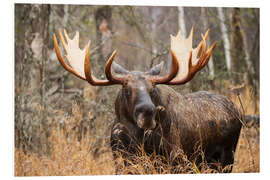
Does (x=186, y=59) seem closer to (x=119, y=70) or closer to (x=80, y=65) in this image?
(x=119, y=70)

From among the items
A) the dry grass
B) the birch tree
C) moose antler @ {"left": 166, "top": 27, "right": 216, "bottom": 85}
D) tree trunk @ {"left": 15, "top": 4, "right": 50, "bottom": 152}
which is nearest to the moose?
moose antler @ {"left": 166, "top": 27, "right": 216, "bottom": 85}

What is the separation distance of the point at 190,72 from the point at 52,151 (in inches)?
82.8

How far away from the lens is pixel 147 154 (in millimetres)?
3967

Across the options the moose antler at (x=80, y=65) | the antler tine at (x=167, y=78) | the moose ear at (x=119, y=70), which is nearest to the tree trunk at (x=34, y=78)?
the moose antler at (x=80, y=65)

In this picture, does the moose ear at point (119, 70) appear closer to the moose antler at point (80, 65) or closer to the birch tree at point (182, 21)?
the moose antler at point (80, 65)

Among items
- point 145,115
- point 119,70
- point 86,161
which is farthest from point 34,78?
point 145,115

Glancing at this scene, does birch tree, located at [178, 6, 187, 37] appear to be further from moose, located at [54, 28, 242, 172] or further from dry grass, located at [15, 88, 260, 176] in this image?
moose, located at [54, 28, 242, 172]

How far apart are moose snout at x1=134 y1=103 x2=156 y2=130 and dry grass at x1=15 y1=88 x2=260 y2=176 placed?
379 millimetres

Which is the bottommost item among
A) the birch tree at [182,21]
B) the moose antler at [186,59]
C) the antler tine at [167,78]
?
the antler tine at [167,78]

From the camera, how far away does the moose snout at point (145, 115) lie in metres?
3.56

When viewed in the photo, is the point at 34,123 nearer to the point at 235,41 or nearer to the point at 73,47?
the point at 73,47

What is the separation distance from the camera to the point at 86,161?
4.57 m

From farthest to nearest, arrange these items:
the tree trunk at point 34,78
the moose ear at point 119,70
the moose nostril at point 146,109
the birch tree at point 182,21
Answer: the birch tree at point 182,21
the tree trunk at point 34,78
the moose ear at point 119,70
the moose nostril at point 146,109

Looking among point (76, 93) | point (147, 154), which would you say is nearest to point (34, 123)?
point (76, 93)
